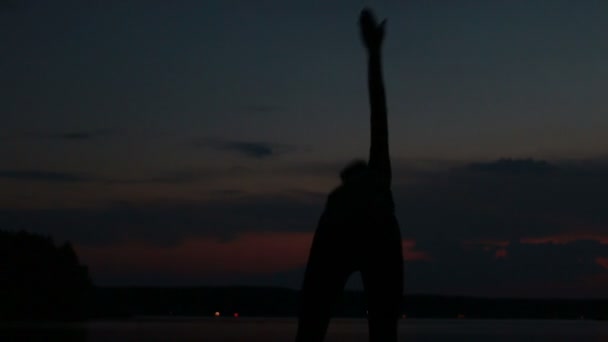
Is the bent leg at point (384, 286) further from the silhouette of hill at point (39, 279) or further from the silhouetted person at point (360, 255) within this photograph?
the silhouette of hill at point (39, 279)

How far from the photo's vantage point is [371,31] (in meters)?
5.63

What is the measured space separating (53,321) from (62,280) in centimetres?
725

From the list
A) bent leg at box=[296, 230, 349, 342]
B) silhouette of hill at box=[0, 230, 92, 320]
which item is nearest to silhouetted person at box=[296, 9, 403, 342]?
bent leg at box=[296, 230, 349, 342]

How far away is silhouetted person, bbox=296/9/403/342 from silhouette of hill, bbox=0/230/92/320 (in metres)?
132

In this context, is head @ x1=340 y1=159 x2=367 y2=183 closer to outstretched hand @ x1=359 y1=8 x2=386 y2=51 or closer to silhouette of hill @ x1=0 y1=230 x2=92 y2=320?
outstretched hand @ x1=359 y1=8 x2=386 y2=51

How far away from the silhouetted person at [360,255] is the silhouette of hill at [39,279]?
432 ft

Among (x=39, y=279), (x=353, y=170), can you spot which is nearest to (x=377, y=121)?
(x=353, y=170)

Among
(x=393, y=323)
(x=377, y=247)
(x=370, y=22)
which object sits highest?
(x=370, y=22)

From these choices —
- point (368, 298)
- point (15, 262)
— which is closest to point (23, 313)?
point (15, 262)

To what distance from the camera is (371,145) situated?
5520 mm

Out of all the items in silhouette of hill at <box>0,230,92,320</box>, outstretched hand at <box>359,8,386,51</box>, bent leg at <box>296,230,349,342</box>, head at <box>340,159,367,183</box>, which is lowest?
bent leg at <box>296,230,349,342</box>

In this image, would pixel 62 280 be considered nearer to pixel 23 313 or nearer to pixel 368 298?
pixel 23 313

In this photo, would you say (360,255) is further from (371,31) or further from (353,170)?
(371,31)

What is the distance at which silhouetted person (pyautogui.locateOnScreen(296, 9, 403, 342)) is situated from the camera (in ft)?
17.2
